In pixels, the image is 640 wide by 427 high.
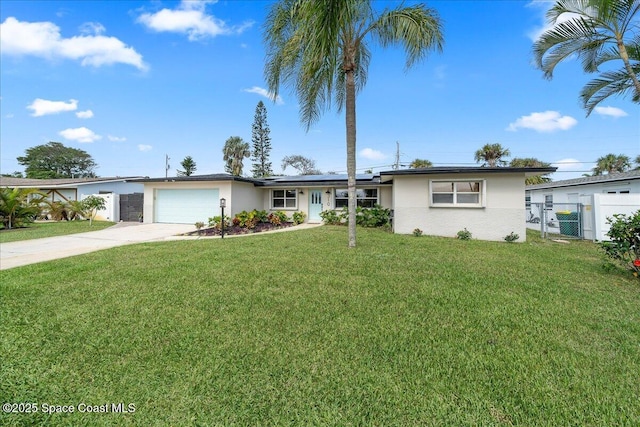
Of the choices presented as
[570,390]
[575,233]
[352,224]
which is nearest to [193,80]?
[352,224]

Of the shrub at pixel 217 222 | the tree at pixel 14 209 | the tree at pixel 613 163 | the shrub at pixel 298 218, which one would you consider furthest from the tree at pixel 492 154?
the tree at pixel 14 209

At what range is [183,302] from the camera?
3.90 m

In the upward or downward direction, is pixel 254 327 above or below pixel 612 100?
below

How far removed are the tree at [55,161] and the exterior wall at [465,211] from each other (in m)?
51.3

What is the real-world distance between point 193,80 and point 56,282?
43.5 ft

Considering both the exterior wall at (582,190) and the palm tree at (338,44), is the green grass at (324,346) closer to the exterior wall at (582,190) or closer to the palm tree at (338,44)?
the palm tree at (338,44)

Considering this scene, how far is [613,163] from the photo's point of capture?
27188 mm

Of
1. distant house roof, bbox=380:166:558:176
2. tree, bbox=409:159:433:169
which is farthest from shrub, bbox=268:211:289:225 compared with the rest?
tree, bbox=409:159:433:169

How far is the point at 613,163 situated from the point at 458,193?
29.9m

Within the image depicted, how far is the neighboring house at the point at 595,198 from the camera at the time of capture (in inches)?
389

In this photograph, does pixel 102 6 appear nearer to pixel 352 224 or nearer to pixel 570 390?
pixel 352 224

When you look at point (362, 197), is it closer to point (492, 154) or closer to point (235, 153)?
point (492, 154)

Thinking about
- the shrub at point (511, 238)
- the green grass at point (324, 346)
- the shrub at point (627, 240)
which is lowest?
the green grass at point (324, 346)

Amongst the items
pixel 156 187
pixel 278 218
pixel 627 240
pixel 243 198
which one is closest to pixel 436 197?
pixel 627 240
